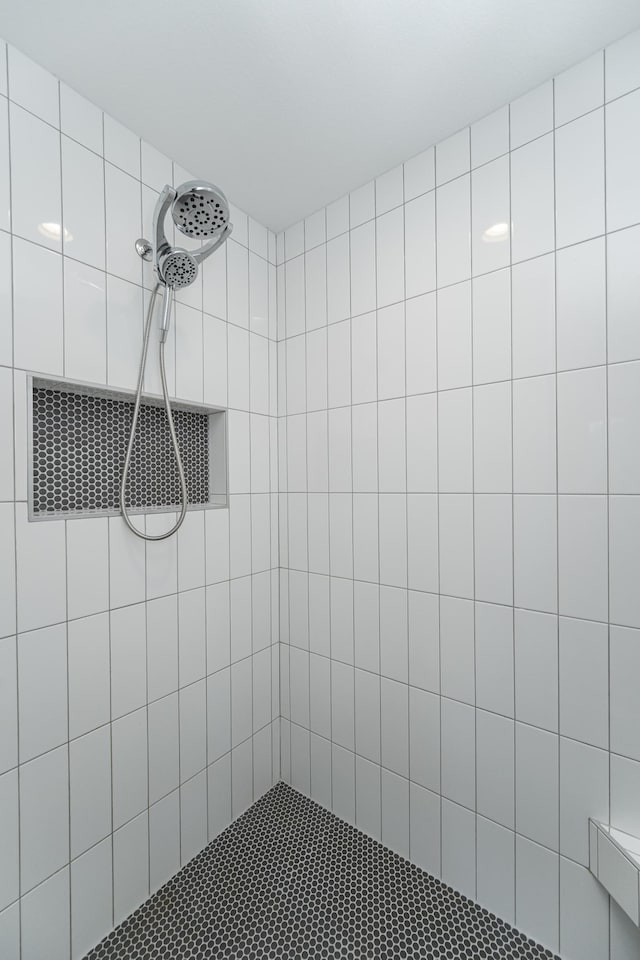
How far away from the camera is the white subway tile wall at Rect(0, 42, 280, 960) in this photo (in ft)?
3.25

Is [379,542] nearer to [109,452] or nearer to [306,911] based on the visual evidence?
[109,452]

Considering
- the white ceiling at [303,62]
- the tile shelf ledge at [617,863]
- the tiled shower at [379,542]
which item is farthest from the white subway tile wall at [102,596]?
the tile shelf ledge at [617,863]

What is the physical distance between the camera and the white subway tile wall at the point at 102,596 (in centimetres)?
99

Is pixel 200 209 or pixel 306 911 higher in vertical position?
pixel 200 209

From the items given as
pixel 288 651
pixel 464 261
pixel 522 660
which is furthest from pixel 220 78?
pixel 288 651

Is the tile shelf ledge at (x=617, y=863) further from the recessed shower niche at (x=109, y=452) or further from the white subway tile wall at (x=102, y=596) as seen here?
the recessed shower niche at (x=109, y=452)

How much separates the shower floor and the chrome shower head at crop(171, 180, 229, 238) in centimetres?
186

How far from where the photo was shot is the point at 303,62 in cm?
106

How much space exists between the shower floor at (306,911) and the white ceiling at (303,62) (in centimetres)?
226

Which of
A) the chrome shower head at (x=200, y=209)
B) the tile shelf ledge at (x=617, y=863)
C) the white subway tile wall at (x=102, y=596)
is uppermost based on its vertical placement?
the chrome shower head at (x=200, y=209)

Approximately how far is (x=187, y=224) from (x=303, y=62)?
0.50 m

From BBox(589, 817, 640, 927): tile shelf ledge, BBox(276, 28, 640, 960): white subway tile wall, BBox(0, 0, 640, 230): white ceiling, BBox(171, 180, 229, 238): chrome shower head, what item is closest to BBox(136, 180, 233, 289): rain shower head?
BBox(171, 180, 229, 238): chrome shower head

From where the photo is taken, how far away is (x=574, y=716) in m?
1.07

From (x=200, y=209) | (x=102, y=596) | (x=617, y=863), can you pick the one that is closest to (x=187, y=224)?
(x=200, y=209)
